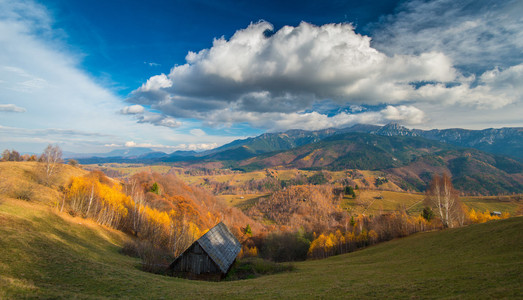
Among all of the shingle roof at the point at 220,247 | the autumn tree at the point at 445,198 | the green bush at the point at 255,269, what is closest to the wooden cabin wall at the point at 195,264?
the shingle roof at the point at 220,247

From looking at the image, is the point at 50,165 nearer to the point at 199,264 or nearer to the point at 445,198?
the point at 199,264

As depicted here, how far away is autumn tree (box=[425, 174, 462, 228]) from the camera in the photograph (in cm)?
5246

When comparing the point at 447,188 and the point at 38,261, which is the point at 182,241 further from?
the point at 447,188

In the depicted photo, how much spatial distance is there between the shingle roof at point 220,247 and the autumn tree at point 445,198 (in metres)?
52.5

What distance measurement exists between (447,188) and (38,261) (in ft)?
250

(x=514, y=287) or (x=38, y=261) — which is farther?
(x=38, y=261)

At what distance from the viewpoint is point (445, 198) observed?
171 feet

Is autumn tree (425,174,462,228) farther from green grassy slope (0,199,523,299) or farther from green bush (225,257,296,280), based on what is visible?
green bush (225,257,296,280)

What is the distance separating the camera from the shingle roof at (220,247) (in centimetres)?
3441

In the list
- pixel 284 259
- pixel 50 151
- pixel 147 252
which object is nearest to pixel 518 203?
pixel 284 259

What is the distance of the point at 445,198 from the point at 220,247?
56.1 m

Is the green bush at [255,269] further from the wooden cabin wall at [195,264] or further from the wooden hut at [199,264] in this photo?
the wooden cabin wall at [195,264]

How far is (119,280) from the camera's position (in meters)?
19.7

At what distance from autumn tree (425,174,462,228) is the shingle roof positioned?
172 feet
